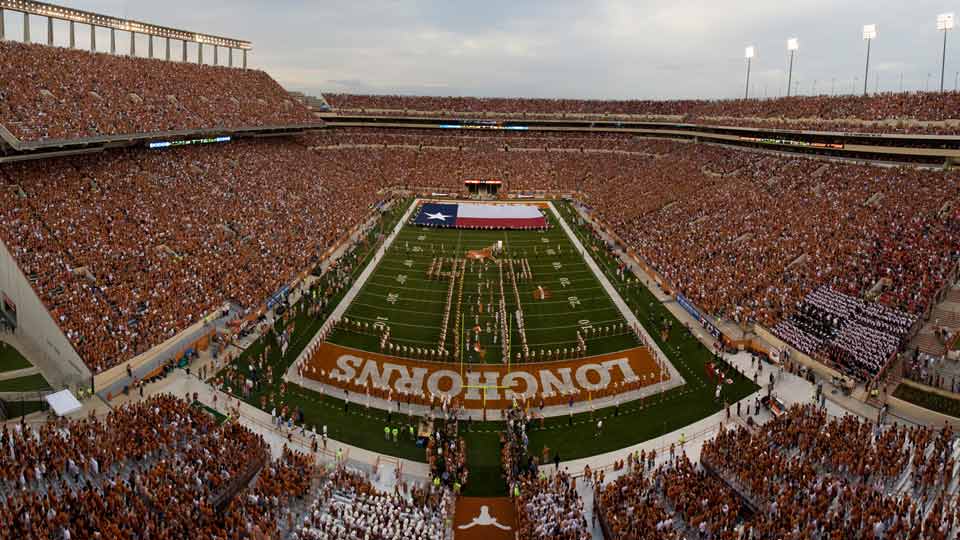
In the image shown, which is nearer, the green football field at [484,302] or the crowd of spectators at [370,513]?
the crowd of spectators at [370,513]

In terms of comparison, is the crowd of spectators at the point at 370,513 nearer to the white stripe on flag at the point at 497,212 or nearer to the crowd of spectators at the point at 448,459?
the crowd of spectators at the point at 448,459

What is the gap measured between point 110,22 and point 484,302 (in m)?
35.5

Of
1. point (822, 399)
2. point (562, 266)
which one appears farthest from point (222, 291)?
point (822, 399)

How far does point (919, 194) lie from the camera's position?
3353 cm

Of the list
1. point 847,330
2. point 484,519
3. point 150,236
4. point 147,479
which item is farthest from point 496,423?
point 150,236

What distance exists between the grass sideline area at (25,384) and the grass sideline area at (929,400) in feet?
90.8

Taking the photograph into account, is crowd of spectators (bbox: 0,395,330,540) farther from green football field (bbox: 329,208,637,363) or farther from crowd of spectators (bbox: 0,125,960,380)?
green football field (bbox: 329,208,637,363)

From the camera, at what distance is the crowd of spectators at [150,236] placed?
23.0 meters

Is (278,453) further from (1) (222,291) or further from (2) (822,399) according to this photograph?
(2) (822,399)

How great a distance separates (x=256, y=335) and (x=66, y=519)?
13.2m

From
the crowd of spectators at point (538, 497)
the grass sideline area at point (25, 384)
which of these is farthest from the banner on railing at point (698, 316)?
the grass sideline area at point (25, 384)

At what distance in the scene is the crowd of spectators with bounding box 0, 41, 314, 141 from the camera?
31.9 meters

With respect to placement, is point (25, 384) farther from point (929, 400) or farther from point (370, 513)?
point (929, 400)

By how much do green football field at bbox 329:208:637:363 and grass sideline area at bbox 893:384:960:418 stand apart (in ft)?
30.5
